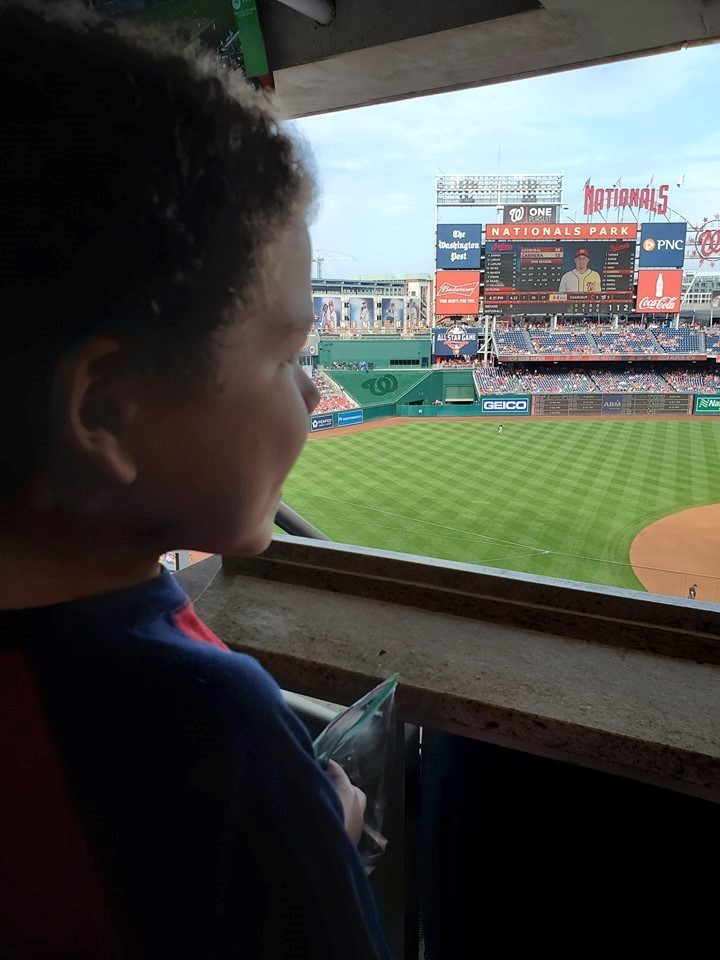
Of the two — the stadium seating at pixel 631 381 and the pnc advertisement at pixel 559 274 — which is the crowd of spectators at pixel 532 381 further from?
the pnc advertisement at pixel 559 274

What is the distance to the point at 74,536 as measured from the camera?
33 cm

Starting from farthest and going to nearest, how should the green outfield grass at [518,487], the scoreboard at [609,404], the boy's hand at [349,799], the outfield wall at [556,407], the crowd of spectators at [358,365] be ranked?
the scoreboard at [609,404] → the outfield wall at [556,407] → the crowd of spectators at [358,365] → the green outfield grass at [518,487] → the boy's hand at [349,799]

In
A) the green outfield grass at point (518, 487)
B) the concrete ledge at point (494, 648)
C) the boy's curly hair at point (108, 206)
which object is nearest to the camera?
the boy's curly hair at point (108, 206)

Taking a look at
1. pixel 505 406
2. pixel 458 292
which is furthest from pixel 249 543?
pixel 458 292

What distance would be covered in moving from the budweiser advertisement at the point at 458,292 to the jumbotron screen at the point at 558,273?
1.16 ft

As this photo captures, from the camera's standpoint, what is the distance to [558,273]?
1831cm

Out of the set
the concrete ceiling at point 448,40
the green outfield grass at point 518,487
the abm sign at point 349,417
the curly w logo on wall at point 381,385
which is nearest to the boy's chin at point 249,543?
the concrete ceiling at point 448,40

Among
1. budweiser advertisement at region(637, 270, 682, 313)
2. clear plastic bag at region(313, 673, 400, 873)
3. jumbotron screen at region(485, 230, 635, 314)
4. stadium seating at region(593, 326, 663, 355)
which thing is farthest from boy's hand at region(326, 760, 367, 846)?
budweiser advertisement at region(637, 270, 682, 313)

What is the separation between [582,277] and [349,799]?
772 inches

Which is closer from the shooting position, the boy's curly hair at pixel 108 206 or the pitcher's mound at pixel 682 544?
the boy's curly hair at pixel 108 206

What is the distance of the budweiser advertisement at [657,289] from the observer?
57.5ft

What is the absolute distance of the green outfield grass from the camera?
814cm

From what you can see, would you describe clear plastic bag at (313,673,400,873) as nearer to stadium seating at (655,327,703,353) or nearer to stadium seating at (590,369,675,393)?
stadium seating at (590,369,675,393)

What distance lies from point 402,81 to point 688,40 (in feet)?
1.85
